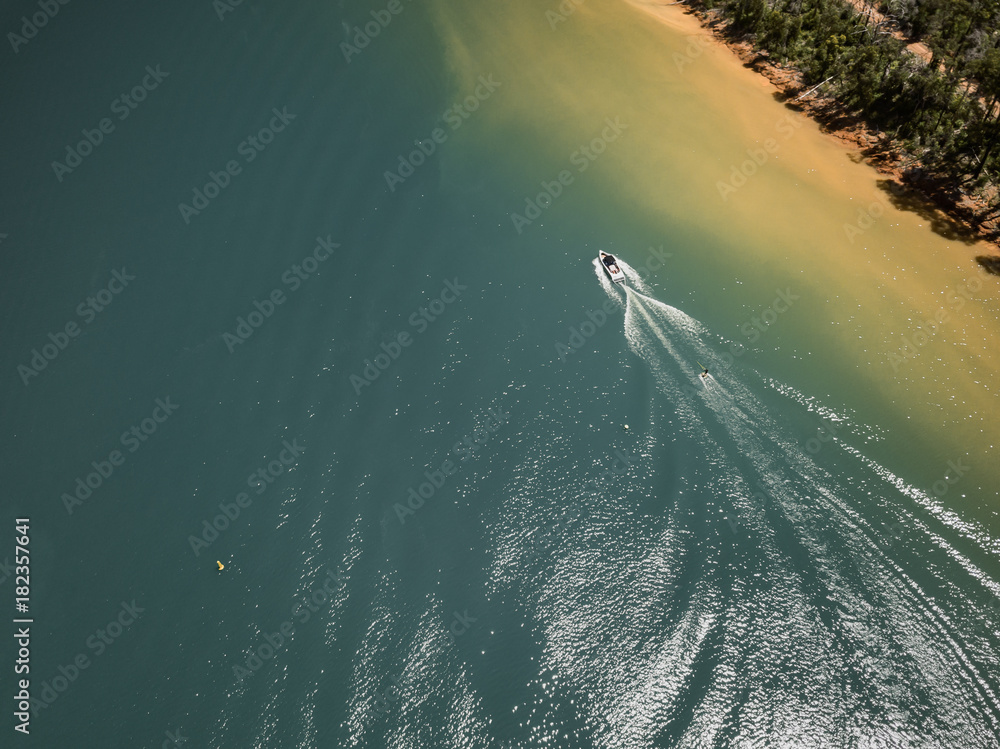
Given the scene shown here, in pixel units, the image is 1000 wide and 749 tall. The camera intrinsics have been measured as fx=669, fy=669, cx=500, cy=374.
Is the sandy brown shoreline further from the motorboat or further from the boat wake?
Result: the motorboat

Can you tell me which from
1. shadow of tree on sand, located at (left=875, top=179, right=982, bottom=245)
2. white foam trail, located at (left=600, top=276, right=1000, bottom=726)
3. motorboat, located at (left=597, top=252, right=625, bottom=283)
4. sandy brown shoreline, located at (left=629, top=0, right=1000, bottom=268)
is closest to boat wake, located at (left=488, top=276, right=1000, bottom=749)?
white foam trail, located at (left=600, top=276, right=1000, bottom=726)

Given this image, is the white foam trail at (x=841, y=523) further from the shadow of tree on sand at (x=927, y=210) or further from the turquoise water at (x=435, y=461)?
the shadow of tree on sand at (x=927, y=210)

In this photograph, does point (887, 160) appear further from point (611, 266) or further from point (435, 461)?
point (435, 461)

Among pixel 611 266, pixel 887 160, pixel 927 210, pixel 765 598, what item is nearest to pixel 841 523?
pixel 765 598

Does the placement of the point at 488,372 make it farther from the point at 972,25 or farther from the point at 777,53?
the point at 972,25

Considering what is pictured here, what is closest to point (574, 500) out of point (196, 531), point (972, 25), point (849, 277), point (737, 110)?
point (196, 531)

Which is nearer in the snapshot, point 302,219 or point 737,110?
point 302,219

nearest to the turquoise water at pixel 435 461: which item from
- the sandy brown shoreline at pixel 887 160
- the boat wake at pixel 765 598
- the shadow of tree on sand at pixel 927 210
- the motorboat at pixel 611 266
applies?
the boat wake at pixel 765 598
